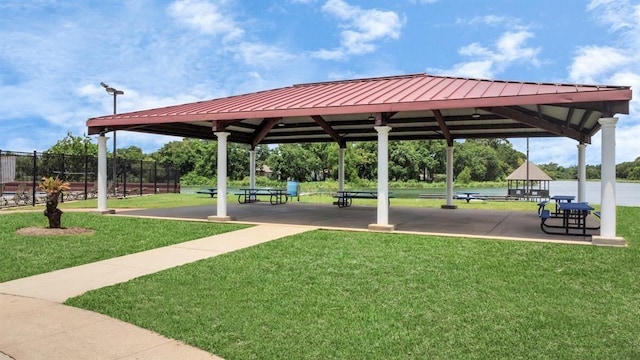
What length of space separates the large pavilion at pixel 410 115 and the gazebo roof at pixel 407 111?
0.07 ft

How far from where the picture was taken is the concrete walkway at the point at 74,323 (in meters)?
4.00

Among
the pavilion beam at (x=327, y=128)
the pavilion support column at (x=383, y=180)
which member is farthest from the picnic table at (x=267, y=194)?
the pavilion support column at (x=383, y=180)

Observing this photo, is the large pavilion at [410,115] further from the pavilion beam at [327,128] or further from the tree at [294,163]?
the tree at [294,163]

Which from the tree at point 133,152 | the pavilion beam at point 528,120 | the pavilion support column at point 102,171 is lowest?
the pavilion support column at point 102,171

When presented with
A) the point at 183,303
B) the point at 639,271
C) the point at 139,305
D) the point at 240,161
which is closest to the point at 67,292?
the point at 139,305

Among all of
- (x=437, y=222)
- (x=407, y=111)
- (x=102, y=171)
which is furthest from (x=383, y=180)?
Answer: (x=102, y=171)

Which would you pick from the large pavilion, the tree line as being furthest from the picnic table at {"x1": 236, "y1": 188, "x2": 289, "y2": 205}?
the tree line

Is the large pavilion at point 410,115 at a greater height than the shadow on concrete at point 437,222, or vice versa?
the large pavilion at point 410,115

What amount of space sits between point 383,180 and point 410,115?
4055 mm

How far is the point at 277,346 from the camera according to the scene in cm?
413

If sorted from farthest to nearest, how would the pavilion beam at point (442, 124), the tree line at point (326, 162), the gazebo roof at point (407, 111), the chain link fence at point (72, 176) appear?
the tree line at point (326, 162) → the chain link fence at point (72, 176) → the pavilion beam at point (442, 124) → the gazebo roof at point (407, 111)

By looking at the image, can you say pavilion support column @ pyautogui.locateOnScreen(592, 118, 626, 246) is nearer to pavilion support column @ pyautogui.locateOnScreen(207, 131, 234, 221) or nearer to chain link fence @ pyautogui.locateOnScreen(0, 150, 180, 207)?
pavilion support column @ pyautogui.locateOnScreen(207, 131, 234, 221)

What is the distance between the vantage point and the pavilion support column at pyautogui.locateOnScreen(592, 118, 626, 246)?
926 cm

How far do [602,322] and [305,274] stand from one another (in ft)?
12.1
